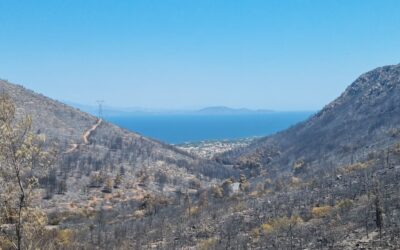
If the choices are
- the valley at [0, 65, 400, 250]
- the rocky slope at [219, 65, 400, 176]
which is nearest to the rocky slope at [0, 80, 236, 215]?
the valley at [0, 65, 400, 250]

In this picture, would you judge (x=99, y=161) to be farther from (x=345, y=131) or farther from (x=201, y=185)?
(x=345, y=131)

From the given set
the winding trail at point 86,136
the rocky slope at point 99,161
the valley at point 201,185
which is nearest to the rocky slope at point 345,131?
the valley at point 201,185

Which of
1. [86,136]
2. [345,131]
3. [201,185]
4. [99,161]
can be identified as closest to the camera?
[201,185]

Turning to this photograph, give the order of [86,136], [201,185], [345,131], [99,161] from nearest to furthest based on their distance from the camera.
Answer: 1. [201,185]
2. [99,161]
3. [345,131]
4. [86,136]

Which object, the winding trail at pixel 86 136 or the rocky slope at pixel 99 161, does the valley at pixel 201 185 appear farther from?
the winding trail at pixel 86 136

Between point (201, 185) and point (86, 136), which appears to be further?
point (86, 136)

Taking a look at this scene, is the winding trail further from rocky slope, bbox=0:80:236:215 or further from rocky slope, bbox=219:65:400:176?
rocky slope, bbox=219:65:400:176

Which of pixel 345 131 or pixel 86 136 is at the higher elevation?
pixel 345 131

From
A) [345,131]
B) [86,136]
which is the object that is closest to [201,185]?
[345,131]

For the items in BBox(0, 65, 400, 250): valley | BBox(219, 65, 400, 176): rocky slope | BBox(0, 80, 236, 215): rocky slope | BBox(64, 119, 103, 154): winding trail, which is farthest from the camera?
BBox(64, 119, 103, 154): winding trail
